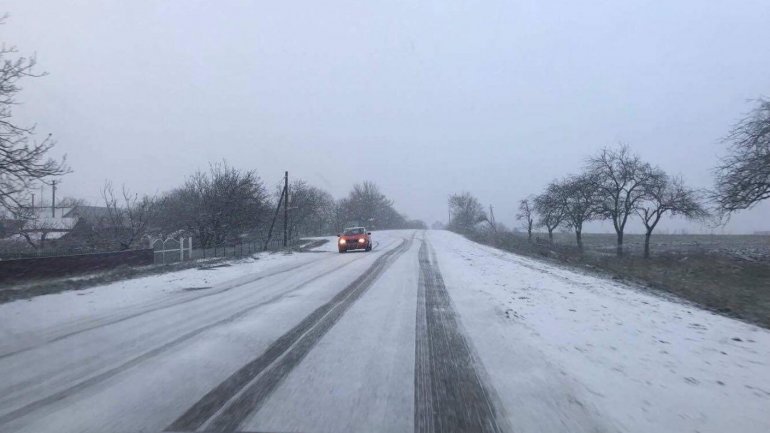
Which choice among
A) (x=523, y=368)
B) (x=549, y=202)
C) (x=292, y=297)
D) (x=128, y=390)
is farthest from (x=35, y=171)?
(x=549, y=202)

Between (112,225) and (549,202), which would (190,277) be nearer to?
(112,225)

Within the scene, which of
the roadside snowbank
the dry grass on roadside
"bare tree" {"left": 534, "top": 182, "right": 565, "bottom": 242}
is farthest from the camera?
"bare tree" {"left": 534, "top": 182, "right": 565, "bottom": 242}

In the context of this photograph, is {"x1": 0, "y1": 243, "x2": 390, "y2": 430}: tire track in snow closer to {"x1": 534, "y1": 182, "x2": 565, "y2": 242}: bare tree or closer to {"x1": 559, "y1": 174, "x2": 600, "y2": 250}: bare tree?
{"x1": 559, "y1": 174, "x2": 600, "y2": 250}: bare tree

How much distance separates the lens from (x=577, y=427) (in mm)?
4301

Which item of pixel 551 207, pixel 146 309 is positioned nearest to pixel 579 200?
pixel 551 207

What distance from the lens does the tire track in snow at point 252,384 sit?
4.32 metres

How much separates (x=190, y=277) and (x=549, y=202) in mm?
37794

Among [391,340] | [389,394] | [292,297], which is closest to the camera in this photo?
[389,394]

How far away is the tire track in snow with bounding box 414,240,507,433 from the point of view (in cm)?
435

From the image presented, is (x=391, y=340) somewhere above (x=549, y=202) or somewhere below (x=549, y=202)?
below

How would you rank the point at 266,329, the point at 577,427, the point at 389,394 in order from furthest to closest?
the point at 266,329, the point at 389,394, the point at 577,427

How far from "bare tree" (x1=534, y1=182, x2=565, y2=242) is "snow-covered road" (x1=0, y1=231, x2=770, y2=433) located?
118 ft

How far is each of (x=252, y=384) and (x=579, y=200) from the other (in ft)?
139

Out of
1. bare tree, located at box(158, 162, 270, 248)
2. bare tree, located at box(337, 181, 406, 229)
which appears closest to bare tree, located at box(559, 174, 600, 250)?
bare tree, located at box(158, 162, 270, 248)
